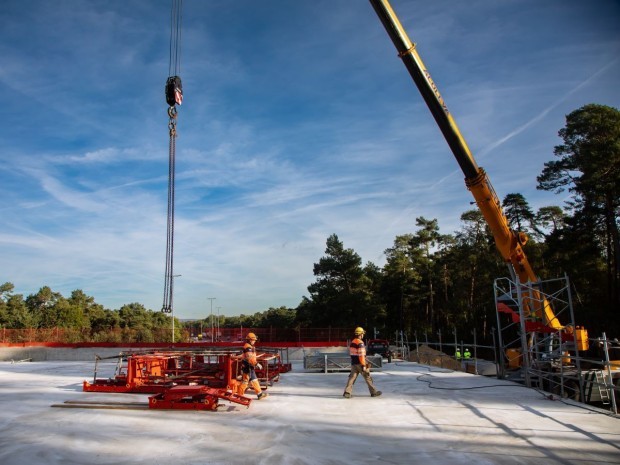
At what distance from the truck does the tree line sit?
17473 millimetres

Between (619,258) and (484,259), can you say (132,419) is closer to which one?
(619,258)

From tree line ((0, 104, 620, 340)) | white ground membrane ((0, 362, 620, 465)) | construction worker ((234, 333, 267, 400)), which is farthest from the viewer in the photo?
tree line ((0, 104, 620, 340))

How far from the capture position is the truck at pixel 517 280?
12445 millimetres

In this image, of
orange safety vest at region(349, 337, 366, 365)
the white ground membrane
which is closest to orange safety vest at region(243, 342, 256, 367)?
the white ground membrane

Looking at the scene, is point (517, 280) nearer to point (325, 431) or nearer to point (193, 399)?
point (325, 431)

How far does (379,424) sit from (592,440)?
133 inches

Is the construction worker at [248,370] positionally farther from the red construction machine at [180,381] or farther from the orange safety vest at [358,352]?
the orange safety vest at [358,352]

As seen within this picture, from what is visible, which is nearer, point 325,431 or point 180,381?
point 325,431

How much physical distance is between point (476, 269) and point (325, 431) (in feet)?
157

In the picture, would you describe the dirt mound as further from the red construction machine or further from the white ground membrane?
the white ground membrane

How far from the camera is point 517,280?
14070mm

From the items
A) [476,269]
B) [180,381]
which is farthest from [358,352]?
[476,269]

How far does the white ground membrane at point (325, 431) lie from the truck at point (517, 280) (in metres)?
2.03

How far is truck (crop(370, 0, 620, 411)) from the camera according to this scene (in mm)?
12445
